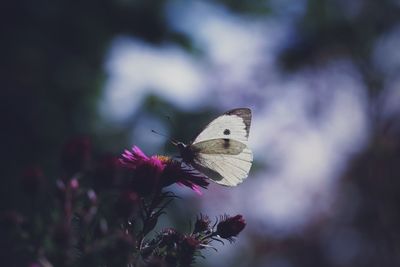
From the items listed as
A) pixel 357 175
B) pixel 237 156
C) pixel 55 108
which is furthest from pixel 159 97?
pixel 237 156

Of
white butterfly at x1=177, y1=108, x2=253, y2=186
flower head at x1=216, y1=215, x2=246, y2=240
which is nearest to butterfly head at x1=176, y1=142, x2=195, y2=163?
white butterfly at x1=177, y1=108, x2=253, y2=186

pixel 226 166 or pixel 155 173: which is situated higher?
pixel 226 166

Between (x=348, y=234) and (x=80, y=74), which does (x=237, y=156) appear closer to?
(x=80, y=74)

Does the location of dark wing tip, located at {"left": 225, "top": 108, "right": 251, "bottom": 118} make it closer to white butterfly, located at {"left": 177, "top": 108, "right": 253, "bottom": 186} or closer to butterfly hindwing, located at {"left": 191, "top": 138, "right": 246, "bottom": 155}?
white butterfly, located at {"left": 177, "top": 108, "right": 253, "bottom": 186}

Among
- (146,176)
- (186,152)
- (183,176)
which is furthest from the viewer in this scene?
(186,152)

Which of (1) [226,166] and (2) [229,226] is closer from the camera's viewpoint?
(2) [229,226]

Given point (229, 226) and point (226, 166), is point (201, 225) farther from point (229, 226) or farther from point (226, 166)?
point (226, 166)

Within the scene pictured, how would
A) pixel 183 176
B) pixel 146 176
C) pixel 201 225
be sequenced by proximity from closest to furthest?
pixel 146 176, pixel 201 225, pixel 183 176

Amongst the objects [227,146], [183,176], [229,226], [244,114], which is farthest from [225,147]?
[229,226]
